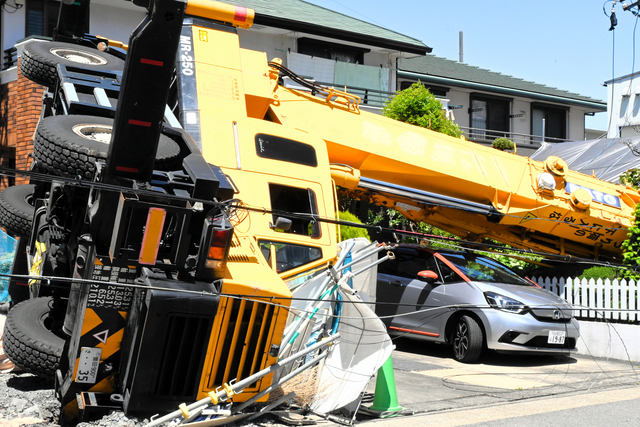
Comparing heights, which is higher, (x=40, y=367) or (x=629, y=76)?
(x=629, y=76)

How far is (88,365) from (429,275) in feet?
20.3

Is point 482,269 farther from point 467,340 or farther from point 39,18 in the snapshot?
point 39,18

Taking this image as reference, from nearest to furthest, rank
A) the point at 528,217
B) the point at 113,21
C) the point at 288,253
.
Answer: the point at 288,253
the point at 528,217
the point at 113,21

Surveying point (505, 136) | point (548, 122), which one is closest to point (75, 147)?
point (505, 136)

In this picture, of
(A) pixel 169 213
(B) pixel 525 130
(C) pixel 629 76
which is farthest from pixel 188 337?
(C) pixel 629 76

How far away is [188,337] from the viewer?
520 cm

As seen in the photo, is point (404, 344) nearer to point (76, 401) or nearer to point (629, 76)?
point (76, 401)

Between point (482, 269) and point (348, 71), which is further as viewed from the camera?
point (348, 71)

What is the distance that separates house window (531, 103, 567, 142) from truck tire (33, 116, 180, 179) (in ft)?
79.0

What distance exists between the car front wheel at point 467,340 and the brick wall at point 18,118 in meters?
9.46

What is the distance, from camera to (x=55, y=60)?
761 cm

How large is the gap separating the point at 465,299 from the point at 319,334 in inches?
169

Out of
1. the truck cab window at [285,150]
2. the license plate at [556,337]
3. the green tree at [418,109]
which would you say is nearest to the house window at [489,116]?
the green tree at [418,109]

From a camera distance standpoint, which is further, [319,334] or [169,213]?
[319,334]
